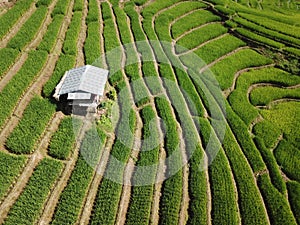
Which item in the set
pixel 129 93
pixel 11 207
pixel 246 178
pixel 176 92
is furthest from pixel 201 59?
pixel 11 207

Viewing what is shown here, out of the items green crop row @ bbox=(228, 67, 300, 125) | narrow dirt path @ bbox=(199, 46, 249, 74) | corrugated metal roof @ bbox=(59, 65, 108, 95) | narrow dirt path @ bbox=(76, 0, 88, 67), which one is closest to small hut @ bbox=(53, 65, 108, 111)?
corrugated metal roof @ bbox=(59, 65, 108, 95)

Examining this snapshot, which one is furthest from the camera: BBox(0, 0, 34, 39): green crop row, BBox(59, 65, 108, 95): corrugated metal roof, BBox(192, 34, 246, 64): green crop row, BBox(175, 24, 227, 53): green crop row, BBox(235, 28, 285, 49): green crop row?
BBox(235, 28, 285, 49): green crop row

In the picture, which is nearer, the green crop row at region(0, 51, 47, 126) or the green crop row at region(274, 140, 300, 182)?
the green crop row at region(0, 51, 47, 126)

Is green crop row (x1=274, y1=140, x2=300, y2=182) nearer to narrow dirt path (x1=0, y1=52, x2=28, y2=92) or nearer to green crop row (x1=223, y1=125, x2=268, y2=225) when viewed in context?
green crop row (x1=223, y1=125, x2=268, y2=225)

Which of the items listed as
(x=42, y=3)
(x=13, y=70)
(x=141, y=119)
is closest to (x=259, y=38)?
(x=141, y=119)

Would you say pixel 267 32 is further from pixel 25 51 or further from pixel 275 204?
pixel 25 51

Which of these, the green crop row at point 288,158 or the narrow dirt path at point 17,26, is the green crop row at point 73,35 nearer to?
the narrow dirt path at point 17,26

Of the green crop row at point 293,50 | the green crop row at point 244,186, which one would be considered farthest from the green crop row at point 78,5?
the green crop row at point 293,50

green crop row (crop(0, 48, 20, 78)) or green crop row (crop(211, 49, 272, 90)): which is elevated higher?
green crop row (crop(0, 48, 20, 78))

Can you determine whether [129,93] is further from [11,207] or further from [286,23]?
[286,23]
